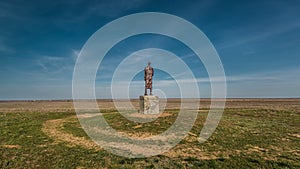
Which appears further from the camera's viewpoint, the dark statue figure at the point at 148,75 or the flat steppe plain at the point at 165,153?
the dark statue figure at the point at 148,75

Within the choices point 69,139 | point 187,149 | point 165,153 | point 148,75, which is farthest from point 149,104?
point 165,153

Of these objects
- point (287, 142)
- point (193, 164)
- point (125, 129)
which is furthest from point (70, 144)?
point (287, 142)

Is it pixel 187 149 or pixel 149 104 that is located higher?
pixel 149 104

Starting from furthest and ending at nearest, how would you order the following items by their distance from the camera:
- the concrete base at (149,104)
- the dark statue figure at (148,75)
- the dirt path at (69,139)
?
1. the dark statue figure at (148,75)
2. the concrete base at (149,104)
3. the dirt path at (69,139)

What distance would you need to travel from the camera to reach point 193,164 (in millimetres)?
10578

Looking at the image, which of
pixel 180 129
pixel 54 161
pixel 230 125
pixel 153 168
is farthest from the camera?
pixel 230 125

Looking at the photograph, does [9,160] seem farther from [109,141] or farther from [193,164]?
[193,164]

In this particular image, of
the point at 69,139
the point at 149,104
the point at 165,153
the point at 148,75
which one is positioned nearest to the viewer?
the point at 165,153

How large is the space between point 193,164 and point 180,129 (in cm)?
Result: 739

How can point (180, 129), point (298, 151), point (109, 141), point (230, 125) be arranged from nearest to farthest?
point (298, 151) < point (109, 141) < point (180, 129) < point (230, 125)

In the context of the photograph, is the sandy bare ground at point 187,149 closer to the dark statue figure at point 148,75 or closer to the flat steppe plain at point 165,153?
the flat steppe plain at point 165,153

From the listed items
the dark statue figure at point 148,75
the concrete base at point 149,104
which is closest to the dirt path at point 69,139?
the concrete base at point 149,104

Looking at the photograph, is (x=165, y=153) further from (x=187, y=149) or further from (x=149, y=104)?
(x=149, y=104)

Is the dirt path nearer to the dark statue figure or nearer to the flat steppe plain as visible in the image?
the flat steppe plain
